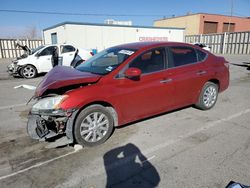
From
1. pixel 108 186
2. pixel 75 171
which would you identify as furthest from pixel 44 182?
pixel 108 186

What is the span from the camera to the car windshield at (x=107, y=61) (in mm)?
3914

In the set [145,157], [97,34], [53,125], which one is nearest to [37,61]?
[53,125]

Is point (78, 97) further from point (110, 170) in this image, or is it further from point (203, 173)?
point (203, 173)

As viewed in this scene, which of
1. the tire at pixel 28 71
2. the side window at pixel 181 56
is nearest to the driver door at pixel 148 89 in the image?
the side window at pixel 181 56

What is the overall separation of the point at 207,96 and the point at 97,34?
16.6 metres

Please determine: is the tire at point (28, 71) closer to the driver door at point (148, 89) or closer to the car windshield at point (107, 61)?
the car windshield at point (107, 61)

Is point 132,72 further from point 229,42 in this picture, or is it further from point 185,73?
point 229,42

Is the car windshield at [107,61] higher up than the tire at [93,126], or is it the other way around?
the car windshield at [107,61]

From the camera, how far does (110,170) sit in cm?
293

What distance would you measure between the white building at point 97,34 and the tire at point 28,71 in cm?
861

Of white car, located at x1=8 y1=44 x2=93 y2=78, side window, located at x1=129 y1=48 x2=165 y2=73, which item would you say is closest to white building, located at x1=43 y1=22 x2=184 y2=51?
white car, located at x1=8 y1=44 x2=93 y2=78

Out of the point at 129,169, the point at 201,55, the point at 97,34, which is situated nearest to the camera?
the point at 129,169

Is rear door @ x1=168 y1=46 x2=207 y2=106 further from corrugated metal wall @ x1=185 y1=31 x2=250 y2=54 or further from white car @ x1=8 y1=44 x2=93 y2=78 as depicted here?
corrugated metal wall @ x1=185 y1=31 x2=250 y2=54

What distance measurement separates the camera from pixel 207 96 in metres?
5.14
